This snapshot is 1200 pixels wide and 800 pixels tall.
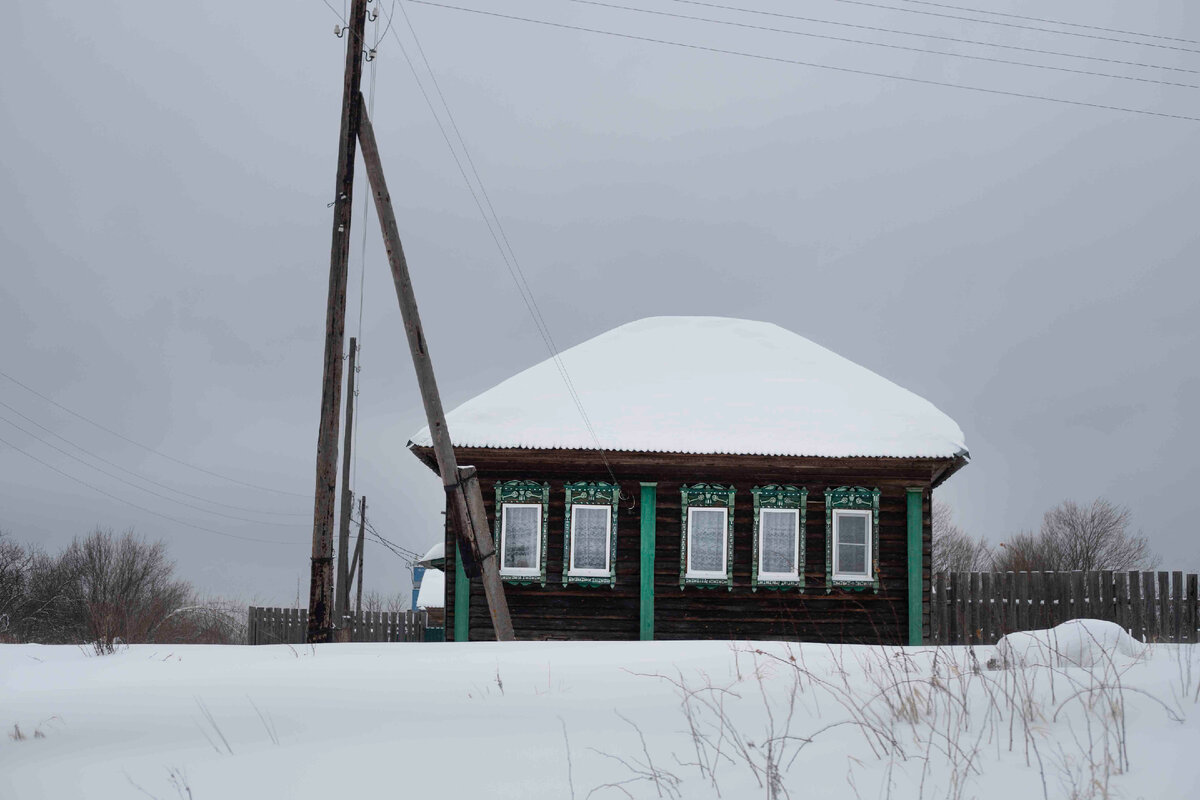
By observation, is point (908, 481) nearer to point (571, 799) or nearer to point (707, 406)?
point (707, 406)

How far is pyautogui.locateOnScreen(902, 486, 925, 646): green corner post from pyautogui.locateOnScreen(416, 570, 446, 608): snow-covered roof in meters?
18.1

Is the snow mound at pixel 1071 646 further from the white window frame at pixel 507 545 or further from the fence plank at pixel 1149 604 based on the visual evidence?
the fence plank at pixel 1149 604

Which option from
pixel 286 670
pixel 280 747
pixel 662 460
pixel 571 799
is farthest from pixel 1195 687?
pixel 662 460

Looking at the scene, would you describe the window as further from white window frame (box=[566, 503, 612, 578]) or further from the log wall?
white window frame (box=[566, 503, 612, 578])

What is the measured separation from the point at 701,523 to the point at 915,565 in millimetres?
3500

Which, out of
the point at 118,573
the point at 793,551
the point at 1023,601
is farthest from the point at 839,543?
the point at 118,573

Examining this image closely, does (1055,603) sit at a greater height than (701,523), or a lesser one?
lesser

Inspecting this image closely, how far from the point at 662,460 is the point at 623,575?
199 cm

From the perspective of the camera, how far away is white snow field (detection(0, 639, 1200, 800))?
4.56m

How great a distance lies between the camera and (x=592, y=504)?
1673cm

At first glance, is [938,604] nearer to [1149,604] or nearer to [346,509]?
[1149,604]

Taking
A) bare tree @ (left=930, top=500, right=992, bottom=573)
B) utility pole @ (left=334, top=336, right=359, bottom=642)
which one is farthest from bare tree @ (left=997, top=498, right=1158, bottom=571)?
utility pole @ (left=334, top=336, right=359, bottom=642)

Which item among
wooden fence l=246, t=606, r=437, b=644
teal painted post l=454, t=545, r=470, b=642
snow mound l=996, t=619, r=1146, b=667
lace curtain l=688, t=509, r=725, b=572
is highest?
lace curtain l=688, t=509, r=725, b=572

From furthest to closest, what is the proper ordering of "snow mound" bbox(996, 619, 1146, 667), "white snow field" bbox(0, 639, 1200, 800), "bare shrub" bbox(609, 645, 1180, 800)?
"snow mound" bbox(996, 619, 1146, 667) → "white snow field" bbox(0, 639, 1200, 800) → "bare shrub" bbox(609, 645, 1180, 800)
